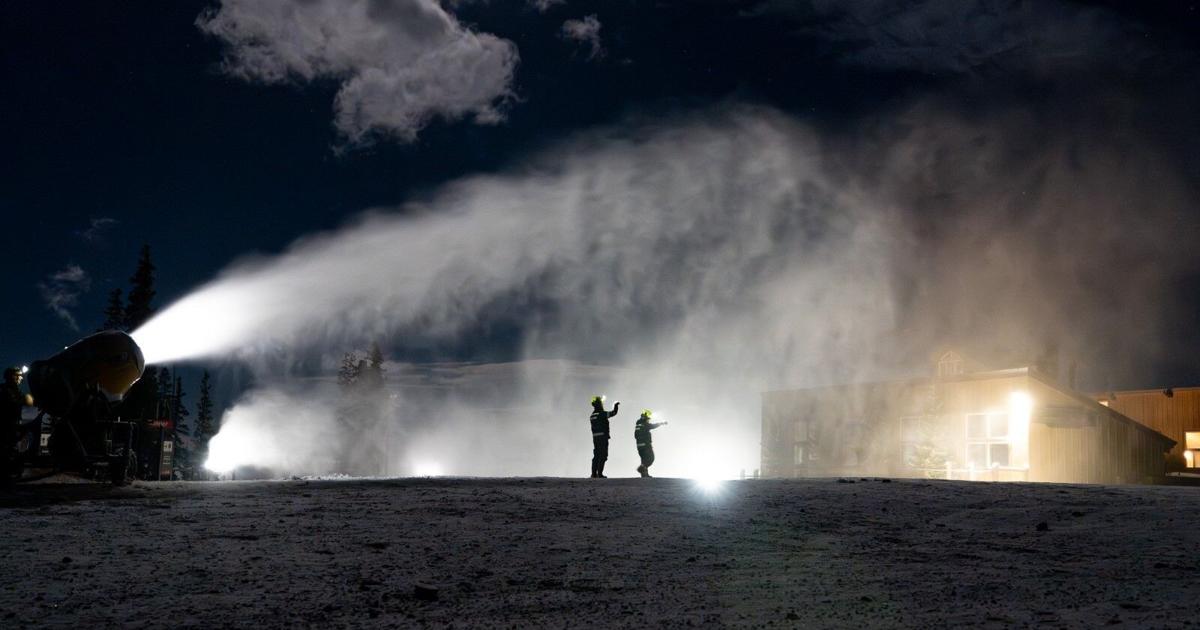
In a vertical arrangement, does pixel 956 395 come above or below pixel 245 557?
above

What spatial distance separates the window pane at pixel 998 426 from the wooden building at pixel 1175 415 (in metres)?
10.3

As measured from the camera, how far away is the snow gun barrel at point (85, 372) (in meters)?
17.8

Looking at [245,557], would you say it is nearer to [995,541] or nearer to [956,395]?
[995,541]

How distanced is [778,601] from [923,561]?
2504 mm

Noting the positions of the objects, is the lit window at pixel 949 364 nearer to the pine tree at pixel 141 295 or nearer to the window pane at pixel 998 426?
the window pane at pixel 998 426

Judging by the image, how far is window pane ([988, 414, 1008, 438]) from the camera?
36781 millimetres

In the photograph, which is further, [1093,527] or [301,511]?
[301,511]

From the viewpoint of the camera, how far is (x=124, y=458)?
58.6 ft

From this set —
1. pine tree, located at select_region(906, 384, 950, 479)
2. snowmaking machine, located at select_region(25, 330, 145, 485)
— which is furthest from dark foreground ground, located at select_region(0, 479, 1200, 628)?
pine tree, located at select_region(906, 384, 950, 479)

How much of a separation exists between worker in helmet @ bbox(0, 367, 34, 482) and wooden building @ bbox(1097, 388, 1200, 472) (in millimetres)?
45228

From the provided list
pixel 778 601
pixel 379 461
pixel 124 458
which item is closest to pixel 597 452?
pixel 124 458

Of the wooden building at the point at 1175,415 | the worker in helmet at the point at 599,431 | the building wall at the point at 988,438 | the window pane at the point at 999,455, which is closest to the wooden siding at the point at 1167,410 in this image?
the wooden building at the point at 1175,415

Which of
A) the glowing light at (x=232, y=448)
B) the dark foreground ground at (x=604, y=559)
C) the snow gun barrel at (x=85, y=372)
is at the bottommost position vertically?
the glowing light at (x=232, y=448)

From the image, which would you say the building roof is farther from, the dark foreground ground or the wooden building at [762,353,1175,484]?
the dark foreground ground
